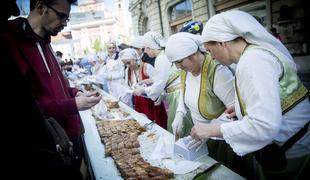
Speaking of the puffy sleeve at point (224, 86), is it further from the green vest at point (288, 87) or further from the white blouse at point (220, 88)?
the green vest at point (288, 87)

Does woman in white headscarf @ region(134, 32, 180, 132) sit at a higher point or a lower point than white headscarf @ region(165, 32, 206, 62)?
lower

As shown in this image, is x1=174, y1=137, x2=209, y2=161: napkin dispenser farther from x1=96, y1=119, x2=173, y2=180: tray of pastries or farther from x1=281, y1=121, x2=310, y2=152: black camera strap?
x1=281, y1=121, x2=310, y2=152: black camera strap

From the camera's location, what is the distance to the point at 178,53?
2.26 meters

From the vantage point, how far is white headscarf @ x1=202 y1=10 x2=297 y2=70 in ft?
4.81

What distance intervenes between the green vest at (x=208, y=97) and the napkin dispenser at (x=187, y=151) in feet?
1.21

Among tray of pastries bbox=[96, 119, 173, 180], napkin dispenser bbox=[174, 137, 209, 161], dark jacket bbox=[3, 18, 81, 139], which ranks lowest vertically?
tray of pastries bbox=[96, 119, 173, 180]

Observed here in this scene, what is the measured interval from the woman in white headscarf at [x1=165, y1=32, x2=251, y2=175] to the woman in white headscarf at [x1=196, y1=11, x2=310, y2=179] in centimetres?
50

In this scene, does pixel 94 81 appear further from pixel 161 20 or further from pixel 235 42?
pixel 161 20

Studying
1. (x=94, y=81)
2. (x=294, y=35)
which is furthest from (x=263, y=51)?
(x=294, y=35)

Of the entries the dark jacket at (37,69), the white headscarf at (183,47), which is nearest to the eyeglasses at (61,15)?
the dark jacket at (37,69)

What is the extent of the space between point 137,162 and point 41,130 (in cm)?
119

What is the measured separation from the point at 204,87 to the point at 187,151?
1.92ft

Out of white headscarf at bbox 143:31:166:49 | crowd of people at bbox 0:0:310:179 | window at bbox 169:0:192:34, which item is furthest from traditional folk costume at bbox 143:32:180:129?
window at bbox 169:0:192:34

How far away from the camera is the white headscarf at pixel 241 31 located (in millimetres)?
1466
